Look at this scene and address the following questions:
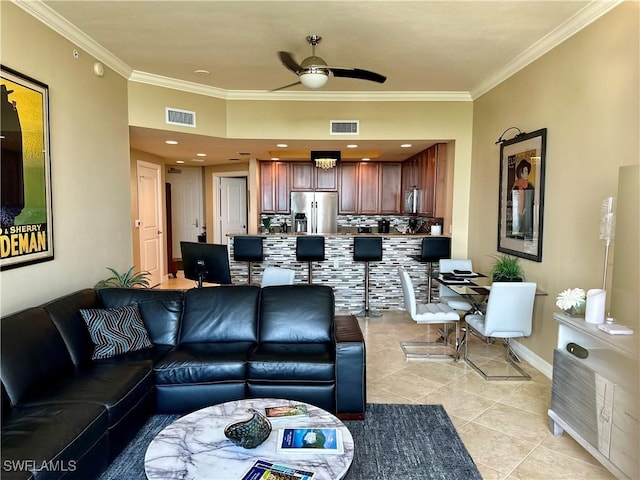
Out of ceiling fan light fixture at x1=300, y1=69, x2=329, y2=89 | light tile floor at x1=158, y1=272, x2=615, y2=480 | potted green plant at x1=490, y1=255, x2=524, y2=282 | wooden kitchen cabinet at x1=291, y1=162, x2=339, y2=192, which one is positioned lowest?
light tile floor at x1=158, y1=272, x2=615, y2=480

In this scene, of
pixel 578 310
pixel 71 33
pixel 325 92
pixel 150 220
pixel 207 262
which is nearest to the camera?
pixel 578 310

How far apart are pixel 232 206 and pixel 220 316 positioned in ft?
19.3

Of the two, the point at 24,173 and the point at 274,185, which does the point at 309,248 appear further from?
the point at 24,173

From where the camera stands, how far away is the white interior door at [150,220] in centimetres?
660

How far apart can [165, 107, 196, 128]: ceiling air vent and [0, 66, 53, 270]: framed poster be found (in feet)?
5.74

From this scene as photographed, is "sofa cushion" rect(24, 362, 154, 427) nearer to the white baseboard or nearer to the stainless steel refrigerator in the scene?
the white baseboard

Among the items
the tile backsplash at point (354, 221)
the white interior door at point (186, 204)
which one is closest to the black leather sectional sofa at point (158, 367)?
the tile backsplash at point (354, 221)

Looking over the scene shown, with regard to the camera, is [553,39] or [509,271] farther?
[509,271]

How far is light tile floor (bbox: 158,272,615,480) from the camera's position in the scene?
232 cm

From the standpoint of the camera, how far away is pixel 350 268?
225 inches

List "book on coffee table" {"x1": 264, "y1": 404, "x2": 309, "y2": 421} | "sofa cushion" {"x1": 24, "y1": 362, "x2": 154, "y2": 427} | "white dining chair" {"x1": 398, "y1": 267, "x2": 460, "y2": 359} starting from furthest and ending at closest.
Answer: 1. "white dining chair" {"x1": 398, "y1": 267, "x2": 460, "y2": 359}
2. "sofa cushion" {"x1": 24, "y1": 362, "x2": 154, "y2": 427}
3. "book on coffee table" {"x1": 264, "y1": 404, "x2": 309, "y2": 421}

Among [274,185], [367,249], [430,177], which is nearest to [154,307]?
[367,249]

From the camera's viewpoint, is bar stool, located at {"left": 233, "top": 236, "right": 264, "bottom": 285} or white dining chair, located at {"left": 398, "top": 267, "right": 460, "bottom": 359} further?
bar stool, located at {"left": 233, "top": 236, "right": 264, "bottom": 285}

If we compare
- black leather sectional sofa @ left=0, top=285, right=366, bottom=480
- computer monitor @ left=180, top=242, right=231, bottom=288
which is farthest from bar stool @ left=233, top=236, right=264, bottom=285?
black leather sectional sofa @ left=0, top=285, right=366, bottom=480
